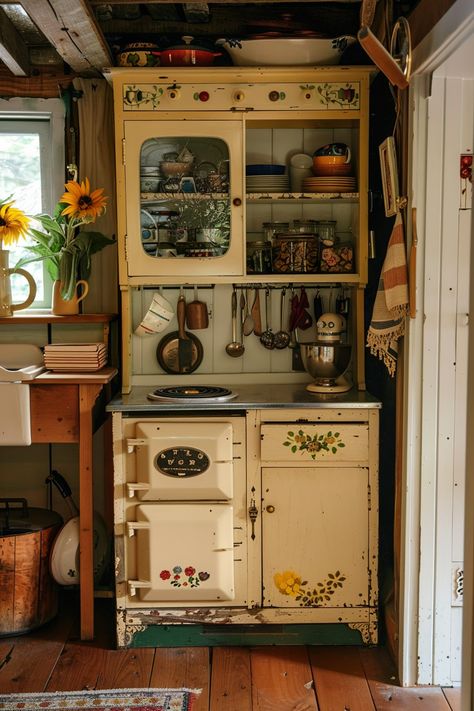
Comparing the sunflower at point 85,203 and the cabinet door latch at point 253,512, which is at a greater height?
the sunflower at point 85,203

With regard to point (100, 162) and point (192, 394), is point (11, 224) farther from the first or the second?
point (192, 394)

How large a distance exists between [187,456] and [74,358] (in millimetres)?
617

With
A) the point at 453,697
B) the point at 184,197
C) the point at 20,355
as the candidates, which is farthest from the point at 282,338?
the point at 453,697

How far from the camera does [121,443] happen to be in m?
3.05

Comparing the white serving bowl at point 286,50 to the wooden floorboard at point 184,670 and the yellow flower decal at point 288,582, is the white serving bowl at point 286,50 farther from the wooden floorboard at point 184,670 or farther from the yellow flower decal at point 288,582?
the wooden floorboard at point 184,670

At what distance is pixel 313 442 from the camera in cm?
303

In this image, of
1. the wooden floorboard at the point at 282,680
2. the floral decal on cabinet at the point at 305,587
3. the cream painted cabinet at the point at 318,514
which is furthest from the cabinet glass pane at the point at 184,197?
the wooden floorboard at the point at 282,680

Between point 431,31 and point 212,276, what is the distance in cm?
119

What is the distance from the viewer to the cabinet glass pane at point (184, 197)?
3.20 m

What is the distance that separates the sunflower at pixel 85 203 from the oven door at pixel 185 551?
1148 millimetres

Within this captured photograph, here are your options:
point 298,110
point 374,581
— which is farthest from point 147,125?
point 374,581

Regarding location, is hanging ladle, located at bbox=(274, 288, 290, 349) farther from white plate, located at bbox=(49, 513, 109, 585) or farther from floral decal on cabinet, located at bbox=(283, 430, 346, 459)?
white plate, located at bbox=(49, 513, 109, 585)

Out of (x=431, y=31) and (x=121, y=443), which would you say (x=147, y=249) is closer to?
(x=121, y=443)

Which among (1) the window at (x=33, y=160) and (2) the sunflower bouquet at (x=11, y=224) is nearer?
(2) the sunflower bouquet at (x=11, y=224)
